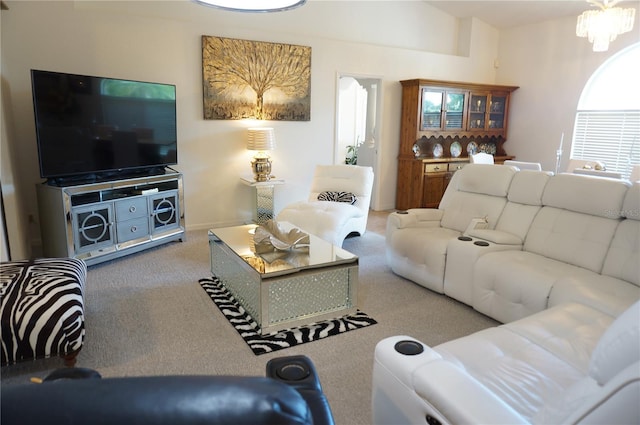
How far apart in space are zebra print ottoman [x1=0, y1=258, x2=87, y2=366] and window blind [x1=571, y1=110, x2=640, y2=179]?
608cm

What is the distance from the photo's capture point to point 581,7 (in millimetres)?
5566

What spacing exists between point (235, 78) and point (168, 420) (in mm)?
4918

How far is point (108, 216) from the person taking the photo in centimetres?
383

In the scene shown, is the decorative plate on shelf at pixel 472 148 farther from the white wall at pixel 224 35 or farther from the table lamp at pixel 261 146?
the table lamp at pixel 261 146

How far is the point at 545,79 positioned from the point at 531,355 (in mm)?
5972

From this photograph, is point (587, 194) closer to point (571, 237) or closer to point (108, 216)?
point (571, 237)

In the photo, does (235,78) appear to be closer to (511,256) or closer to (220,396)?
(511,256)

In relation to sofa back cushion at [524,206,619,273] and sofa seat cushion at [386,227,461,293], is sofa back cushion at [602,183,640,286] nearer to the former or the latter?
sofa back cushion at [524,206,619,273]

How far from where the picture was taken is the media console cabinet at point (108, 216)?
11.7 feet

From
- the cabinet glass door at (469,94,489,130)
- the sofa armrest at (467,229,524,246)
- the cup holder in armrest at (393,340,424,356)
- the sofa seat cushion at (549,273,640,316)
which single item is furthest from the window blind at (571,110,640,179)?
the cup holder in armrest at (393,340,424,356)

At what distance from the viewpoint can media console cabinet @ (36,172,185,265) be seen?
355 centimetres

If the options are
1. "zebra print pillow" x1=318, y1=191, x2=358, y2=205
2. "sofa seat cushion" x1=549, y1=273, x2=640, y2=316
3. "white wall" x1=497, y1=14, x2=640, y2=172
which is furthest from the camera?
"white wall" x1=497, y1=14, x2=640, y2=172

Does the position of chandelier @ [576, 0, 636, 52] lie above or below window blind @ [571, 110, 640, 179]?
above

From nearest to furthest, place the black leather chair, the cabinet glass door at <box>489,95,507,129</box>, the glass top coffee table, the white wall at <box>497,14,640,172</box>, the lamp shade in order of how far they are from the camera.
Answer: the black leather chair
the glass top coffee table
the lamp shade
the white wall at <box>497,14,640,172</box>
the cabinet glass door at <box>489,95,507,129</box>
